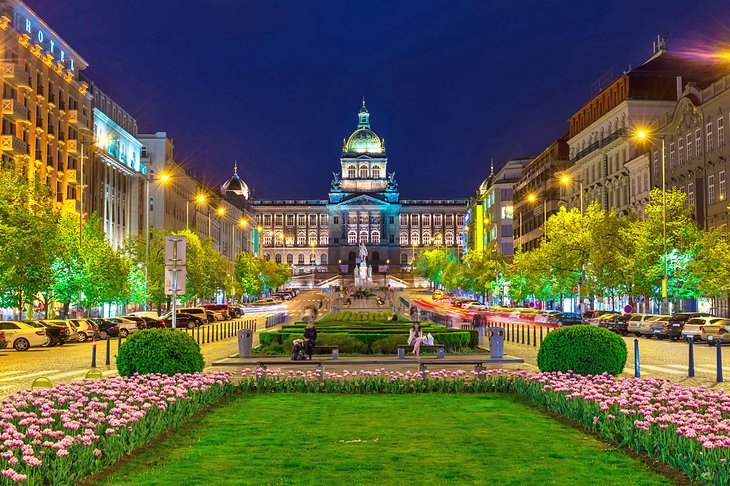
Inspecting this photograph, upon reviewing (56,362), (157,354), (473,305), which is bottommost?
(56,362)

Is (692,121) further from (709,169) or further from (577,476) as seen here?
(577,476)

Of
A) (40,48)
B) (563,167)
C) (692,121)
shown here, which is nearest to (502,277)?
(563,167)

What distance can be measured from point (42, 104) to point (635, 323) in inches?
1664

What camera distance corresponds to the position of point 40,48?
64188mm

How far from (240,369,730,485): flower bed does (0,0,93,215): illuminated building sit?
119 feet

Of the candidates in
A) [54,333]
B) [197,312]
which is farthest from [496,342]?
[197,312]

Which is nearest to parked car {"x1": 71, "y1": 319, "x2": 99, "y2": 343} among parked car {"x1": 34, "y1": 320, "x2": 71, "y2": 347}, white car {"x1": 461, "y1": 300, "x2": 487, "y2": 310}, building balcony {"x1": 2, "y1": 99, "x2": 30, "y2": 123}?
parked car {"x1": 34, "y1": 320, "x2": 71, "y2": 347}

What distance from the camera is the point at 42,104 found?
65375mm

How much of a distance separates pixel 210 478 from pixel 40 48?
59041mm

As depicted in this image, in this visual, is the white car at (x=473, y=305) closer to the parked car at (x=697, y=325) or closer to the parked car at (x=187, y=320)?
the parked car at (x=187, y=320)

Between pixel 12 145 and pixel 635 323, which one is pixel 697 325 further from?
pixel 12 145

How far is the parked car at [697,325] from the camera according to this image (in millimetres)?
43281

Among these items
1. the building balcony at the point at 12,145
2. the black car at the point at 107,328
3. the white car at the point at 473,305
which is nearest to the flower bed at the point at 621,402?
the black car at the point at 107,328

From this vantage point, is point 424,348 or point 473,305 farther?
point 473,305
